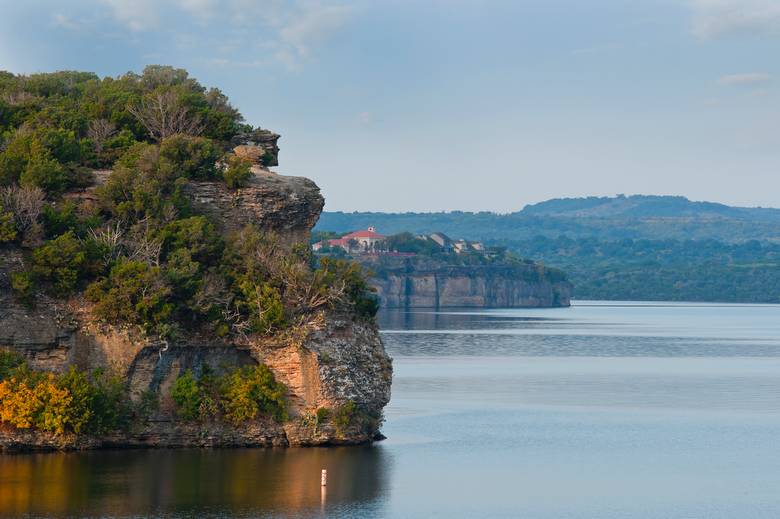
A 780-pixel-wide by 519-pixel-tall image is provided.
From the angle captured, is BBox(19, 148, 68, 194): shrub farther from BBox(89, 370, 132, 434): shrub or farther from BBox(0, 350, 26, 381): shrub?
BBox(89, 370, 132, 434): shrub

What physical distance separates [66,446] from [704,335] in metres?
113

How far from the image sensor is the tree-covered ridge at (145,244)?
2237 inches

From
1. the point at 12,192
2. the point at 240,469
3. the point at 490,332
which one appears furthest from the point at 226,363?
the point at 490,332

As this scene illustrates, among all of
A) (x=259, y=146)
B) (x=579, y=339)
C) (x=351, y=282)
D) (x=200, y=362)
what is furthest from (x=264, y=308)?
(x=579, y=339)

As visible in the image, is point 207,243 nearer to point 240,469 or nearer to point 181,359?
point 181,359

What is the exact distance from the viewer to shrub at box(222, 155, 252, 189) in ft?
206

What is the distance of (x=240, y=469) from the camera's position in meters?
52.8

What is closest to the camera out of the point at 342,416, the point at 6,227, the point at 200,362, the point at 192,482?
the point at 192,482

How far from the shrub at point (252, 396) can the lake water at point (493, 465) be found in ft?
5.74

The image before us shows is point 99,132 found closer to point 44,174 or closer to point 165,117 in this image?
point 165,117

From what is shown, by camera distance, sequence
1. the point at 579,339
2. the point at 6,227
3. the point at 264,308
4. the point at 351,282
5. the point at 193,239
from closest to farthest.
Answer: the point at 6,227 → the point at 264,308 → the point at 193,239 → the point at 351,282 → the point at 579,339

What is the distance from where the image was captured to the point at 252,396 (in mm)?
56500

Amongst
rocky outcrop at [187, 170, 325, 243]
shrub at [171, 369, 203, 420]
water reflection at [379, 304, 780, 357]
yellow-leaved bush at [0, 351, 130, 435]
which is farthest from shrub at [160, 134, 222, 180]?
water reflection at [379, 304, 780, 357]

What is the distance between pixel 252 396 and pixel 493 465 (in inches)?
389
